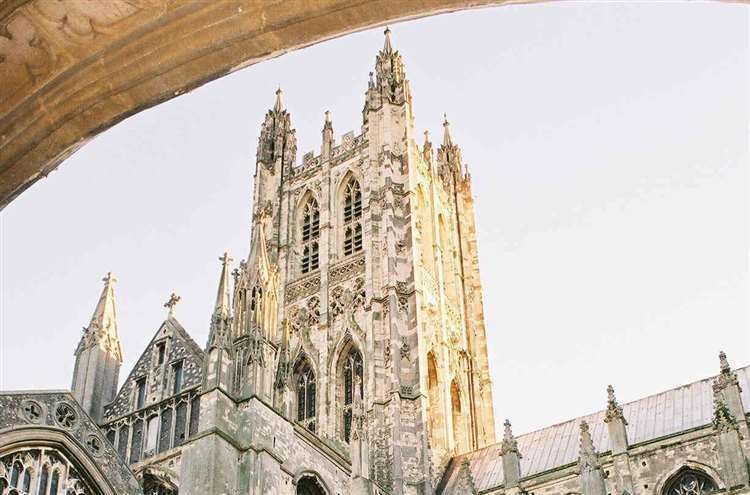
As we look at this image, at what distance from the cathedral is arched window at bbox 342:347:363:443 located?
6 centimetres

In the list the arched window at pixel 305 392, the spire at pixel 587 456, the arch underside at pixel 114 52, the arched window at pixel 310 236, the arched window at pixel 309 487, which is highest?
the arched window at pixel 310 236

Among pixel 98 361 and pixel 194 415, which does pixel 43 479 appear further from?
pixel 98 361

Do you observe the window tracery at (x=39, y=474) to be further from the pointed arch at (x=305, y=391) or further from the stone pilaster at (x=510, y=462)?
the stone pilaster at (x=510, y=462)

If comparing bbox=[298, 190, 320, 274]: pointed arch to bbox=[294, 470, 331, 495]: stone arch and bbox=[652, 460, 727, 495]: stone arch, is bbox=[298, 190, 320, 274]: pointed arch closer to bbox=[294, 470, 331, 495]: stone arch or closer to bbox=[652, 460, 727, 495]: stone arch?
bbox=[294, 470, 331, 495]: stone arch

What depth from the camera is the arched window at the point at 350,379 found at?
26938 millimetres

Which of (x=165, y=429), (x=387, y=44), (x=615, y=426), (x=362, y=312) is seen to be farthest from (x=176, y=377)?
(x=387, y=44)

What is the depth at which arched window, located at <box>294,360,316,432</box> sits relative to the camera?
27.5 metres

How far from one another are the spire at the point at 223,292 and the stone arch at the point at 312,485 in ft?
11.3

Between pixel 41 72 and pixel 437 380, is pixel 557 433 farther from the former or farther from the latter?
pixel 41 72

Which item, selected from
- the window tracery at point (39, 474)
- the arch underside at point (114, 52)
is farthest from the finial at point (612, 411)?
the arch underside at point (114, 52)

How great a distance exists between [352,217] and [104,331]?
1124 cm

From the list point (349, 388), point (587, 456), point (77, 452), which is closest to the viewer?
point (77, 452)

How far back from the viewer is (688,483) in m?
23.0

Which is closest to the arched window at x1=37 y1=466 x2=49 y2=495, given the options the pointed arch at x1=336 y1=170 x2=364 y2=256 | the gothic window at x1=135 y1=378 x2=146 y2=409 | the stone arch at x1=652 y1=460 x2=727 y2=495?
the gothic window at x1=135 y1=378 x2=146 y2=409
